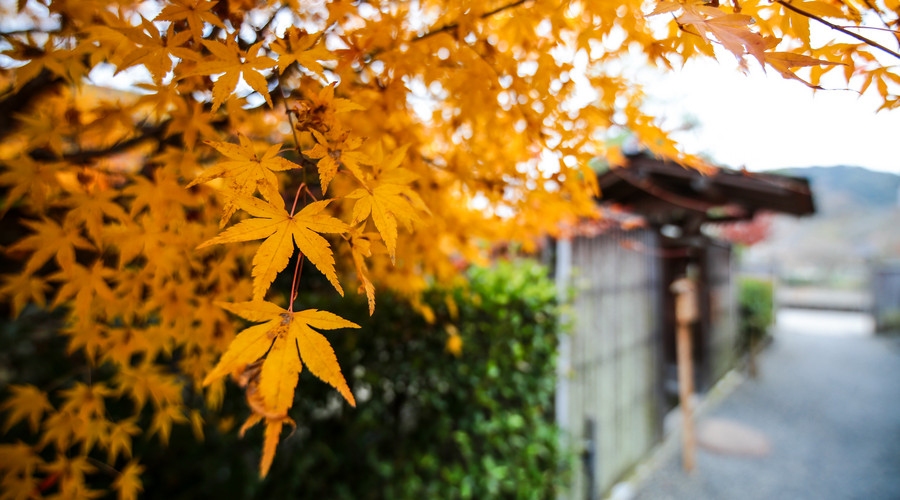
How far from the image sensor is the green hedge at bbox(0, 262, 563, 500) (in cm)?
240

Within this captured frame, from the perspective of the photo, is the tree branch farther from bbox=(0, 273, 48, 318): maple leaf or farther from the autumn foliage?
bbox=(0, 273, 48, 318): maple leaf

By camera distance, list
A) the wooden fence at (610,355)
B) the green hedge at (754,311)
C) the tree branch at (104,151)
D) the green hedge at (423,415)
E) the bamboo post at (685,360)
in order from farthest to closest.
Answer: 1. the green hedge at (754,311)
2. the bamboo post at (685,360)
3. the wooden fence at (610,355)
4. the green hedge at (423,415)
5. the tree branch at (104,151)

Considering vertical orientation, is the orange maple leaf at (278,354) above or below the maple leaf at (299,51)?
below

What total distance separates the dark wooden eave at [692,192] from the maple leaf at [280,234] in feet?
10.1

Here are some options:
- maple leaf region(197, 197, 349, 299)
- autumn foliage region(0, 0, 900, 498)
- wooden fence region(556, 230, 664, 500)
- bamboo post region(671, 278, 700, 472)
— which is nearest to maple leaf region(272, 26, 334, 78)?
autumn foliage region(0, 0, 900, 498)

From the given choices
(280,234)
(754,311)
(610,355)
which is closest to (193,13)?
(280,234)

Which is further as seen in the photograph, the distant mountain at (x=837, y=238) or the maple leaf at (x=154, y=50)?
the distant mountain at (x=837, y=238)

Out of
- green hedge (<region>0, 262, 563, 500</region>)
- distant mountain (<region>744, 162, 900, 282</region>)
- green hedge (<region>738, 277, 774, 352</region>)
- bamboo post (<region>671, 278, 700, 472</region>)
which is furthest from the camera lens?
distant mountain (<region>744, 162, 900, 282</region>)

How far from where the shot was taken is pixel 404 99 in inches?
44.4

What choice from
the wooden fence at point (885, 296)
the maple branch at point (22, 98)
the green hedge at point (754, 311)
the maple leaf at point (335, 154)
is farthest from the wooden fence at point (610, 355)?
the wooden fence at point (885, 296)

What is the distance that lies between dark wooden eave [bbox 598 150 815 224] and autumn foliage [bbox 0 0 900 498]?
233cm

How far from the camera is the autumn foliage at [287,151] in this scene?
67 cm

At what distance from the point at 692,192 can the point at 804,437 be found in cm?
317

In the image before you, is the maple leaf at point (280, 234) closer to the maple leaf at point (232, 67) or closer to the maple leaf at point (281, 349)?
the maple leaf at point (281, 349)
